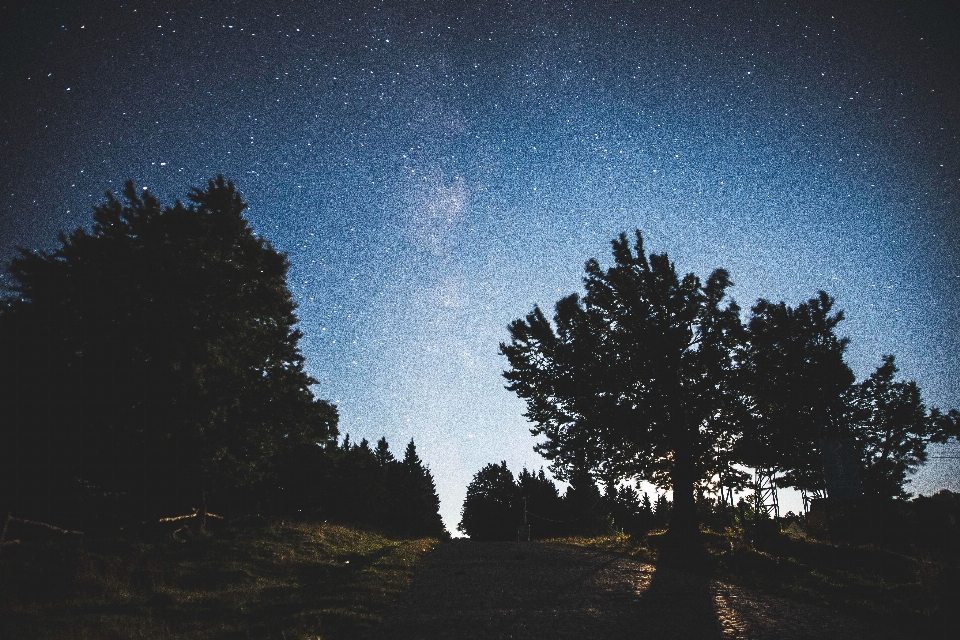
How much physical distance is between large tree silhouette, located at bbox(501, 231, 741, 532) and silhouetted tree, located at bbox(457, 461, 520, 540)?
200 ft

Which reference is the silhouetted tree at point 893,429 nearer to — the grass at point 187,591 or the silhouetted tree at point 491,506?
the grass at point 187,591

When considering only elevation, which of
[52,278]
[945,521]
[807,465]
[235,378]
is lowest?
[945,521]

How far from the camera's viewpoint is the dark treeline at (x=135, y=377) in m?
11.4

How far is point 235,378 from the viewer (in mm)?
13219

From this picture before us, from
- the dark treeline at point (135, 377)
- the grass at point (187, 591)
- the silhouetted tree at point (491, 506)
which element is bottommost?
the silhouetted tree at point (491, 506)

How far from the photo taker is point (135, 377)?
1220 centimetres

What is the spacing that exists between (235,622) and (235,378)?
31.0 feet

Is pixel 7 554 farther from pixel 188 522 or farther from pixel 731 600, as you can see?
pixel 731 600

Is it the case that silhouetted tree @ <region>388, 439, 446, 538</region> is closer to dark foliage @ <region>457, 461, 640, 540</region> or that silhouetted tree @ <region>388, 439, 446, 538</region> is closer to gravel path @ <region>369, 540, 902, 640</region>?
dark foliage @ <region>457, 461, 640, 540</region>

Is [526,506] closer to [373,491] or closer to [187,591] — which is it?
[373,491]

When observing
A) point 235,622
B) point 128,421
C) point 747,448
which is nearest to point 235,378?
point 128,421

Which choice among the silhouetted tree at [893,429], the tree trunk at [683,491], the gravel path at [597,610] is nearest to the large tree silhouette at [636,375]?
the tree trunk at [683,491]

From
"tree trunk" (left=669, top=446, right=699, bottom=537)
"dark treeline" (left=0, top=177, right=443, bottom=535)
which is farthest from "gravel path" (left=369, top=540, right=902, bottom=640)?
"dark treeline" (left=0, top=177, right=443, bottom=535)

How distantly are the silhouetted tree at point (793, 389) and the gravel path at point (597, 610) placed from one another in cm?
1159
